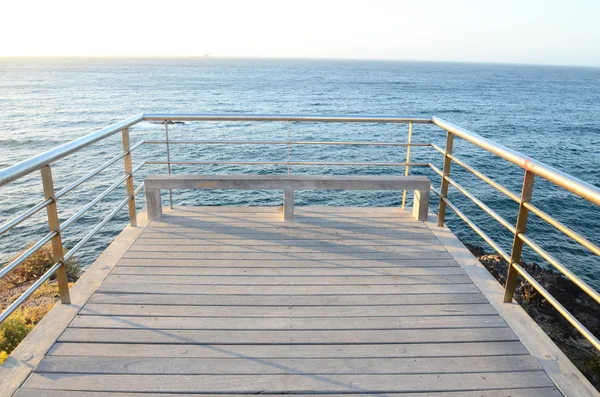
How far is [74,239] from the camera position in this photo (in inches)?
531

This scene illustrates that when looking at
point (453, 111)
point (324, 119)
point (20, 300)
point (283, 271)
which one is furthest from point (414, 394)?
point (453, 111)

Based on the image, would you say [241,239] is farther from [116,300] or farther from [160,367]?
[160,367]

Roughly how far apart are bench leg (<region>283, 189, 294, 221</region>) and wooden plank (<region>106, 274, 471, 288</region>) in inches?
46.7

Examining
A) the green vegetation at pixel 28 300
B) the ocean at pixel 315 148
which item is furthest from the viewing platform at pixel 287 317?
the ocean at pixel 315 148

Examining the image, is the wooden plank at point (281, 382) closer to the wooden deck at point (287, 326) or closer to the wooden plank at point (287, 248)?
the wooden deck at point (287, 326)

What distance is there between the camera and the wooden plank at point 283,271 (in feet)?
10.9

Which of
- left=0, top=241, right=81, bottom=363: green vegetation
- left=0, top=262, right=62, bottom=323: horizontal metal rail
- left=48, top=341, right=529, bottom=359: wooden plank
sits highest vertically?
left=0, top=262, right=62, bottom=323: horizontal metal rail

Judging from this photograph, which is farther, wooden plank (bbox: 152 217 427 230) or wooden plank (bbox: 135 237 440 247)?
wooden plank (bbox: 152 217 427 230)

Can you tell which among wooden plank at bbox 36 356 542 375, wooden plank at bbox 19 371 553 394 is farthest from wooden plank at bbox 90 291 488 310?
wooden plank at bbox 19 371 553 394

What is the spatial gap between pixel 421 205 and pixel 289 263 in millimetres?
1593

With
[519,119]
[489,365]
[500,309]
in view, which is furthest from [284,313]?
[519,119]

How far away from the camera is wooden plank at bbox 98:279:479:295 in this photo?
3.05 m

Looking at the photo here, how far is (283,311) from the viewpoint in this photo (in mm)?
2814

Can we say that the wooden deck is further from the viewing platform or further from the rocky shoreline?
the rocky shoreline
